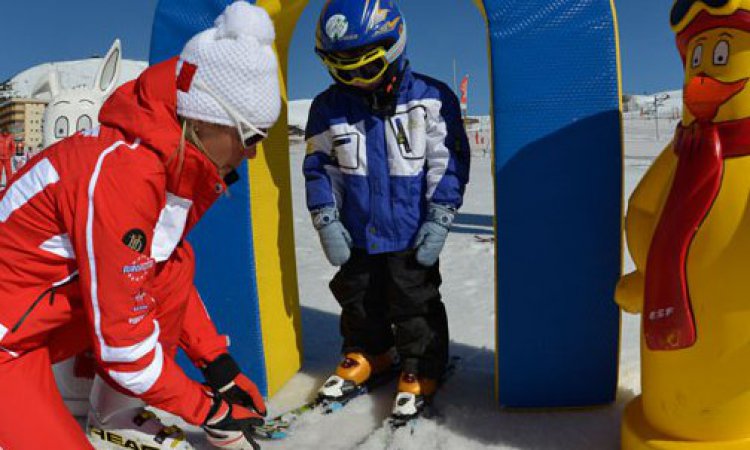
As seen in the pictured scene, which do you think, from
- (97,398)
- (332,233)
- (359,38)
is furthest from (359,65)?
(97,398)

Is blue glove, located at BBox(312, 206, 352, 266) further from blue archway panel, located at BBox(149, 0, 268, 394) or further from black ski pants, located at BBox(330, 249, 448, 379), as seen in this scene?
blue archway panel, located at BBox(149, 0, 268, 394)

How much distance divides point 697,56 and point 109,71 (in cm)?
294

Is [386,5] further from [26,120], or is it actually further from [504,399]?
[26,120]

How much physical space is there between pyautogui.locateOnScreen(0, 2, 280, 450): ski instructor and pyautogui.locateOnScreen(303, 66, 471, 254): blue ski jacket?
834 millimetres

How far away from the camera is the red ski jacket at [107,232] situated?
1445mm

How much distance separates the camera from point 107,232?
142 centimetres

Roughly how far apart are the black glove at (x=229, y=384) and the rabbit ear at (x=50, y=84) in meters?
2.27

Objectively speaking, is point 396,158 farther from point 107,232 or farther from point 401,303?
point 107,232

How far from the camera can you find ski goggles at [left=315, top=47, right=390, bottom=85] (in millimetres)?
2289

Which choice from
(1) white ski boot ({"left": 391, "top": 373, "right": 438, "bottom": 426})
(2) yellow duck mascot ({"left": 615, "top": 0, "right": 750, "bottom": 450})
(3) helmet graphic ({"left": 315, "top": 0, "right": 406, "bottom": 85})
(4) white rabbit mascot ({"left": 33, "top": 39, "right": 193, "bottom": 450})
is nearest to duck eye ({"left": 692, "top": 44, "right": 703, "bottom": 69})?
(2) yellow duck mascot ({"left": 615, "top": 0, "right": 750, "bottom": 450})

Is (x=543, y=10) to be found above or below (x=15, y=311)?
above

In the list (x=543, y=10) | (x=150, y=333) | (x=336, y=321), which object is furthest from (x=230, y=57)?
(x=336, y=321)

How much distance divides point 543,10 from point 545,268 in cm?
95

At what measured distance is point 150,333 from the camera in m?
1.59
